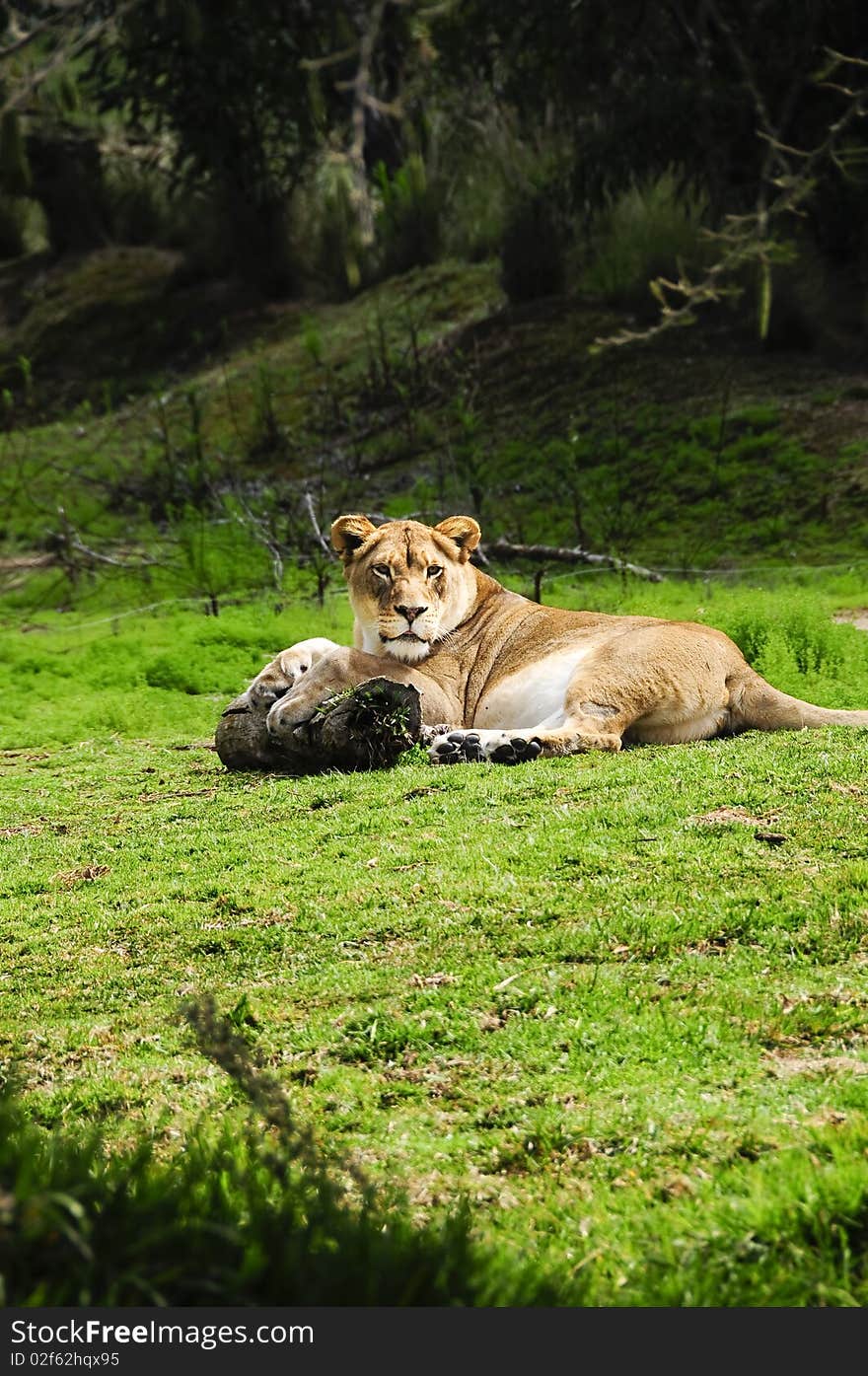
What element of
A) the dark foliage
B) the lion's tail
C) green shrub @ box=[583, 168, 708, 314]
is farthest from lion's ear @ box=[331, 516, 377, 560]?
green shrub @ box=[583, 168, 708, 314]

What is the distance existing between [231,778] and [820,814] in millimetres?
3443

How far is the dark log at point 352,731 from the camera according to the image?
23.2ft

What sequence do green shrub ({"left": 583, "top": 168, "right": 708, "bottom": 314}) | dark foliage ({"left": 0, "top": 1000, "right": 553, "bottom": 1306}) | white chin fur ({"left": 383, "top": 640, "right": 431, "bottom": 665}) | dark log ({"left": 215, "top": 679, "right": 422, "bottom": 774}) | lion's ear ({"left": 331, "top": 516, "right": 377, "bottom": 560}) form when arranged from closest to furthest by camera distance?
1. dark foliage ({"left": 0, "top": 1000, "right": 553, "bottom": 1306})
2. dark log ({"left": 215, "top": 679, "right": 422, "bottom": 774})
3. white chin fur ({"left": 383, "top": 640, "right": 431, "bottom": 665})
4. lion's ear ({"left": 331, "top": 516, "right": 377, "bottom": 560})
5. green shrub ({"left": 583, "top": 168, "right": 708, "bottom": 314})

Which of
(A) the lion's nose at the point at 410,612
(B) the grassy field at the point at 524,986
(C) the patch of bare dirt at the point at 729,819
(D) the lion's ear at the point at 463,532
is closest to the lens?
(B) the grassy field at the point at 524,986

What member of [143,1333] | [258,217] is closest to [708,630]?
[143,1333]

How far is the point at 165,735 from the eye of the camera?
967 centimetres

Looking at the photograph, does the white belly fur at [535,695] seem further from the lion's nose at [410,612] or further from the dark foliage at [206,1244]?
the dark foliage at [206,1244]

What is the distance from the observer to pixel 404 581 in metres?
7.41

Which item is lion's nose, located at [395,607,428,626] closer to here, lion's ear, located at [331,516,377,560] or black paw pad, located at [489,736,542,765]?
lion's ear, located at [331,516,377,560]

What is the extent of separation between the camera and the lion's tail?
710 centimetres

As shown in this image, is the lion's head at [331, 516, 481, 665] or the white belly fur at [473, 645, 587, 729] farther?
the lion's head at [331, 516, 481, 665]

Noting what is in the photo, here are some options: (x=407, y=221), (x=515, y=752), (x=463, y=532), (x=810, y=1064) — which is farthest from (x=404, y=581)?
(x=407, y=221)

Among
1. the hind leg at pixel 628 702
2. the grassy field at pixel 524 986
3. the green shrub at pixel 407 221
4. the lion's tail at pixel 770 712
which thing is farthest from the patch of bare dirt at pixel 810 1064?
the green shrub at pixel 407 221

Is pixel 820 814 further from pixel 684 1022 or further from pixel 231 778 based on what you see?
pixel 231 778
